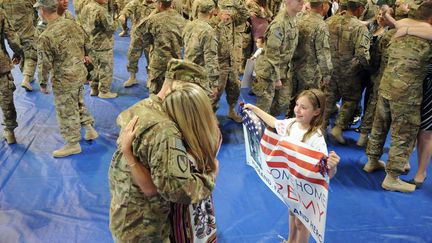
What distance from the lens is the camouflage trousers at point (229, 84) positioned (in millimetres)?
5137

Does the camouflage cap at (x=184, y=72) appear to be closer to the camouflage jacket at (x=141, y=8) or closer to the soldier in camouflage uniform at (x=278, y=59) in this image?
the soldier in camouflage uniform at (x=278, y=59)

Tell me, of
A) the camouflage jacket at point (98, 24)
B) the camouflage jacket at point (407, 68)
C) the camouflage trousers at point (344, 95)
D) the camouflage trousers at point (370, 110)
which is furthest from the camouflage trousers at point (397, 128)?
the camouflage jacket at point (98, 24)

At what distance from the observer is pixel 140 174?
1740 millimetres

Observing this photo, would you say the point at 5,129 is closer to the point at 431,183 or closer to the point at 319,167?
the point at 319,167

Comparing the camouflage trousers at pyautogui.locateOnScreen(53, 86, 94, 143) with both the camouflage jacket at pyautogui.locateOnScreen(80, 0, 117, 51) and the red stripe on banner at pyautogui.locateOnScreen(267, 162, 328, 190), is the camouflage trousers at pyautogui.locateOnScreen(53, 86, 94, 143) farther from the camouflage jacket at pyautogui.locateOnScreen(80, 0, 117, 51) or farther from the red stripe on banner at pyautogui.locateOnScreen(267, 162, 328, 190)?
the red stripe on banner at pyautogui.locateOnScreen(267, 162, 328, 190)

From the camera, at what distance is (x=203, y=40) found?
440 centimetres

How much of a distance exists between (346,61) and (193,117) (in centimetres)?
347

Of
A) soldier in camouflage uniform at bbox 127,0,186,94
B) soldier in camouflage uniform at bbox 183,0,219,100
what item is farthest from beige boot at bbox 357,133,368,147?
soldier in camouflage uniform at bbox 127,0,186,94

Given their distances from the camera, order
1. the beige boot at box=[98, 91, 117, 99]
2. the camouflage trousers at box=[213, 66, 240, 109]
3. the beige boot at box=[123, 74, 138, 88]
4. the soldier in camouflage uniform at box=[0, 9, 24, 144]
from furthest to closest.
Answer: the beige boot at box=[123, 74, 138, 88]
the beige boot at box=[98, 91, 117, 99]
the camouflage trousers at box=[213, 66, 240, 109]
the soldier in camouflage uniform at box=[0, 9, 24, 144]

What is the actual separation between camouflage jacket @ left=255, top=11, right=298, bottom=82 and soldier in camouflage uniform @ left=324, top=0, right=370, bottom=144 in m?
0.62

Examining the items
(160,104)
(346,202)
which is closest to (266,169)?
(160,104)

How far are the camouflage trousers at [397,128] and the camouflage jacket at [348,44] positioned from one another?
2.39 ft

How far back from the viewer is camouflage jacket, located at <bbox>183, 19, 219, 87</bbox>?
4387 mm

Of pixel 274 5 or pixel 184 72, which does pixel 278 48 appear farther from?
pixel 274 5
